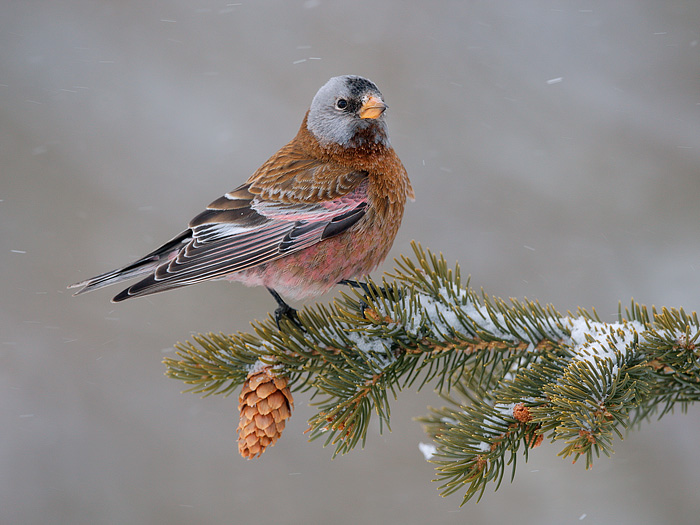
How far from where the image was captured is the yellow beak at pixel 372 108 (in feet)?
10.6

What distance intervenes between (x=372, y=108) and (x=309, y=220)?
0.67 meters

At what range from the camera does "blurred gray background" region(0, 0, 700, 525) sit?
6.23m

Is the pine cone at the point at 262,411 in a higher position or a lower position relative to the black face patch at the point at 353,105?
lower

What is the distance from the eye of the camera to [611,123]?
701 centimetres

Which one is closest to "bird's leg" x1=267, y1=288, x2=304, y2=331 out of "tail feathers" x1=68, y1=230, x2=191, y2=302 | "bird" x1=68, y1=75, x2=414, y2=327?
"bird" x1=68, y1=75, x2=414, y2=327

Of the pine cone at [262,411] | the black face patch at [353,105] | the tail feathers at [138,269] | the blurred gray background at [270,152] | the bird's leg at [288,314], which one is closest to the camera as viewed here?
the pine cone at [262,411]

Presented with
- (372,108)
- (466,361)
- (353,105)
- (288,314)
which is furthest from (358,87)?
(466,361)

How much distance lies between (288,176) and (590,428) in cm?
202

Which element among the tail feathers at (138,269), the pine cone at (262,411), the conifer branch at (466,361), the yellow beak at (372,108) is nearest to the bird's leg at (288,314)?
the conifer branch at (466,361)

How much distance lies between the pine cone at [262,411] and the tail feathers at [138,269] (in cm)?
105

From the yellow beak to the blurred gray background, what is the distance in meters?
2.46

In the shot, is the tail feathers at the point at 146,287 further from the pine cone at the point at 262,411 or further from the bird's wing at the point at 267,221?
the pine cone at the point at 262,411

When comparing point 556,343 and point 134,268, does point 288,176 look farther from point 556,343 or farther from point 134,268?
point 556,343

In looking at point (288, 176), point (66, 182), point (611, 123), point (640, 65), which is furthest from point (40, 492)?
point (640, 65)
